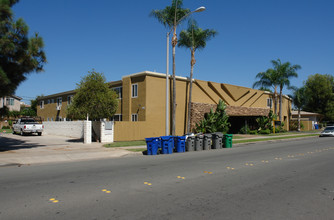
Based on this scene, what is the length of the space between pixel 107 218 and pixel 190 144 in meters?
12.6

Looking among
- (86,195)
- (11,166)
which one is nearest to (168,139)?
(11,166)

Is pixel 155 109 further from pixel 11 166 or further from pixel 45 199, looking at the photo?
pixel 45 199

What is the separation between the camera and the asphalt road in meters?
5.12

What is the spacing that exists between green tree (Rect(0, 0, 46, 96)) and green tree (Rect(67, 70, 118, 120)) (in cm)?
613

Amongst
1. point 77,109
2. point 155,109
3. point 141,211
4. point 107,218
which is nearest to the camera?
point 107,218

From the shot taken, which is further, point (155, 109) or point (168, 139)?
point (155, 109)

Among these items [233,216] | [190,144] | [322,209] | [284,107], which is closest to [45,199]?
[233,216]

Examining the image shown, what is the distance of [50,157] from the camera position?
13.3 meters

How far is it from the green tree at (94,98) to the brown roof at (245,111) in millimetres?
16251

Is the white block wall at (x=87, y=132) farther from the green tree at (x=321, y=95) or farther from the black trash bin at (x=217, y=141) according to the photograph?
the green tree at (x=321, y=95)

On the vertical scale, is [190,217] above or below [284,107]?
below

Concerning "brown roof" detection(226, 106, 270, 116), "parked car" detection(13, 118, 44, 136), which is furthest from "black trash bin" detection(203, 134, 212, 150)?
"parked car" detection(13, 118, 44, 136)

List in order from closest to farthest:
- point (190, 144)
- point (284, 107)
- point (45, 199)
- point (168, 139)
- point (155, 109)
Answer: point (45, 199), point (168, 139), point (190, 144), point (155, 109), point (284, 107)

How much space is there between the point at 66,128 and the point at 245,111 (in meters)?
21.9
